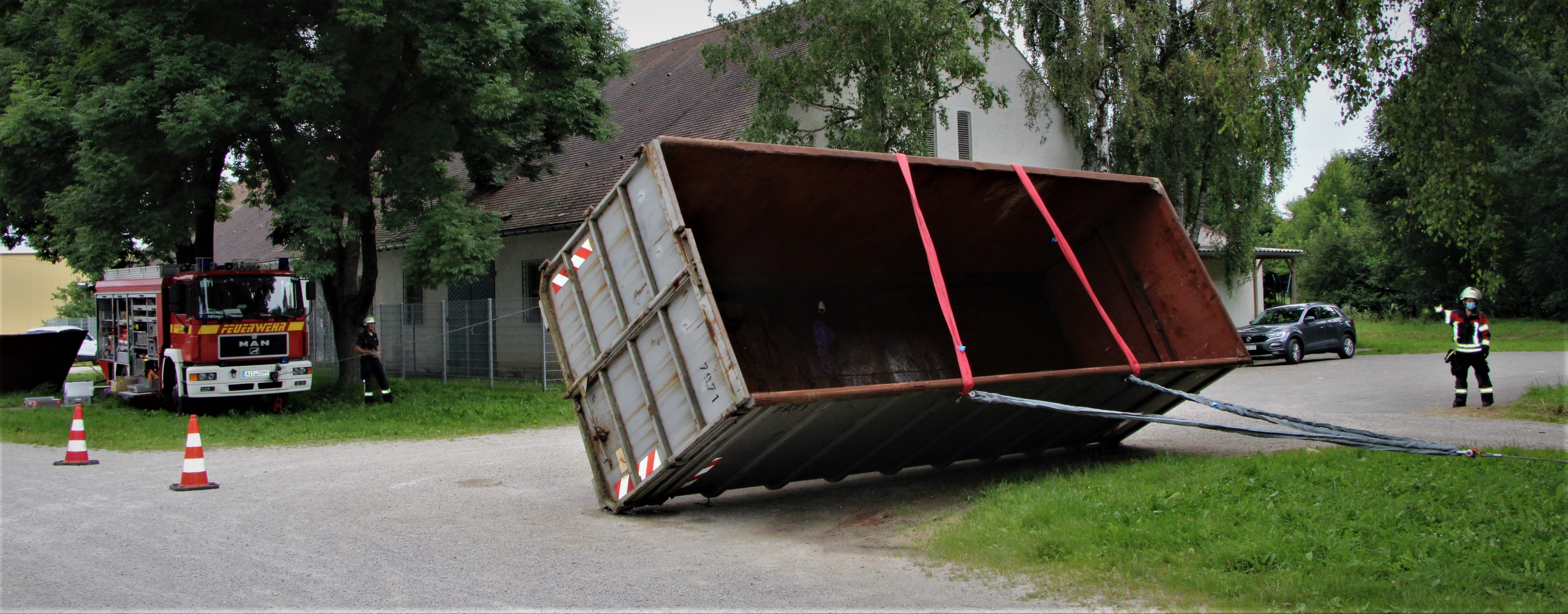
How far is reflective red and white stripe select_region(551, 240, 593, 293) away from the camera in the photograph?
26.5ft

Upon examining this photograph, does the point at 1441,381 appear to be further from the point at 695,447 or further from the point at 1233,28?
the point at 695,447

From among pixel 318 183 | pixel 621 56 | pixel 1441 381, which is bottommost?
pixel 1441 381

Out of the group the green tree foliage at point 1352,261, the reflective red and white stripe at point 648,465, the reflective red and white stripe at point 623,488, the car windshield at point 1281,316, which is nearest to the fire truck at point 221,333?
the reflective red and white stripe at point 623,488

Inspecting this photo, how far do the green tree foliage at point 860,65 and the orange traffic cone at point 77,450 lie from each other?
463 inches

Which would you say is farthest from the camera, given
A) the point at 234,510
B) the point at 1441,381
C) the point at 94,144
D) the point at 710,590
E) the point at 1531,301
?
the point at 1531,301

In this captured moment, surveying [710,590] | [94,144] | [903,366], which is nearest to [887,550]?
[710,590]

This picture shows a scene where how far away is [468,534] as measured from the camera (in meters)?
7.30

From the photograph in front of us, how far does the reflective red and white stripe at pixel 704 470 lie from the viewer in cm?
733

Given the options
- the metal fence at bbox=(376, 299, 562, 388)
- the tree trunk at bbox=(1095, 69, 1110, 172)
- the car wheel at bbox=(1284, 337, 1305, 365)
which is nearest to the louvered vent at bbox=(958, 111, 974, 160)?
the tree trunk at bbox=(1095, 69, 1110, 172)

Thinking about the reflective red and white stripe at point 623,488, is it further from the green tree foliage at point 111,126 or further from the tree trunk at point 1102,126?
the tree trunk at point 1102,126

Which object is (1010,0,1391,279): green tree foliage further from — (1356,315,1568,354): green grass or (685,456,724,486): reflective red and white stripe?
(685,456,724,486): reflective red and white stripe

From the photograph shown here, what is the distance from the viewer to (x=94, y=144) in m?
15.7

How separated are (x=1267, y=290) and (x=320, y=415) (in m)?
49.8

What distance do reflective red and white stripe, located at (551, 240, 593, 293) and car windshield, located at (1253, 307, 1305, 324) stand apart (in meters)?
21.6
